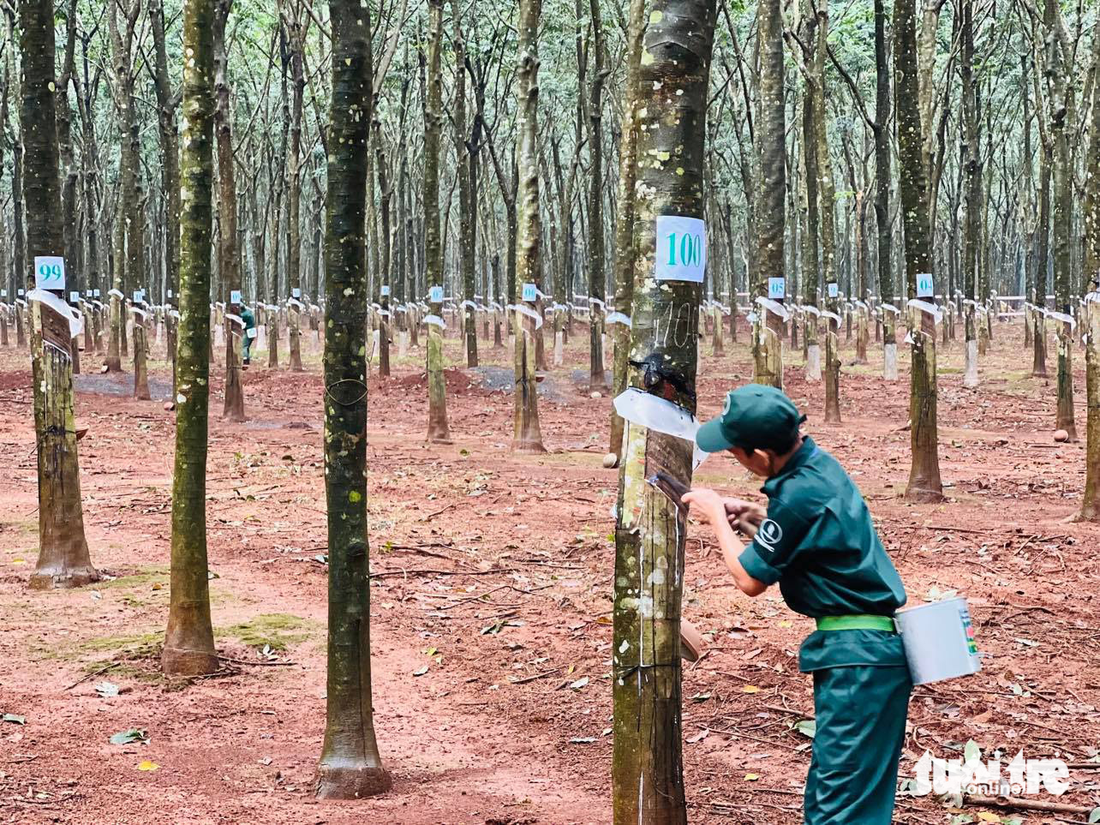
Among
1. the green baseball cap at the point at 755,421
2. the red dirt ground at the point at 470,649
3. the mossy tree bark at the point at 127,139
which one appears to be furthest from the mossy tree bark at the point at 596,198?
the green baseball cap at the point at 755,421

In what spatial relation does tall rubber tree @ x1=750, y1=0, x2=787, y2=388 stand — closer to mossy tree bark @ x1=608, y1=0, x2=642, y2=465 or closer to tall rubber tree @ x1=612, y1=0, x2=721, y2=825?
mossy tree bark @ x1=608, y1=0, x2=642, y2=465

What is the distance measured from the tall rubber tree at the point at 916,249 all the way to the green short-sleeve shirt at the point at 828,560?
709 cm

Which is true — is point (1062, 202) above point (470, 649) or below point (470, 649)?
above

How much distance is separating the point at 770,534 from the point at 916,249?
7.71m

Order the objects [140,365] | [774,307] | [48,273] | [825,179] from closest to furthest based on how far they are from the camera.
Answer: [48,273], [774,307], [825,179], [140,365]

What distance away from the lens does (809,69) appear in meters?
16.4

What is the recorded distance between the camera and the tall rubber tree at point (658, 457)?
11.9ft

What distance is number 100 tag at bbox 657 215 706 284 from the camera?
3658 mm

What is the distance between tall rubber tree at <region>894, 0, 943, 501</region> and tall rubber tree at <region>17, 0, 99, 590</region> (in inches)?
259

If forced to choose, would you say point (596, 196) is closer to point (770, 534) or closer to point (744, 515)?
point (744, 515)

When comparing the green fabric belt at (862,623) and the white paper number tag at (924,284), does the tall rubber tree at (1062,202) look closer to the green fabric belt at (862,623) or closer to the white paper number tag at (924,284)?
the white paper number tag at (924,284)

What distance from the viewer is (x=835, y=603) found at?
123 inches

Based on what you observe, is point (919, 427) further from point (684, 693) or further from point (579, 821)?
point (579, 821)

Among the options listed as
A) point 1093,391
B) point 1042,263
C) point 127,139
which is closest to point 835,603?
point 1093,391
